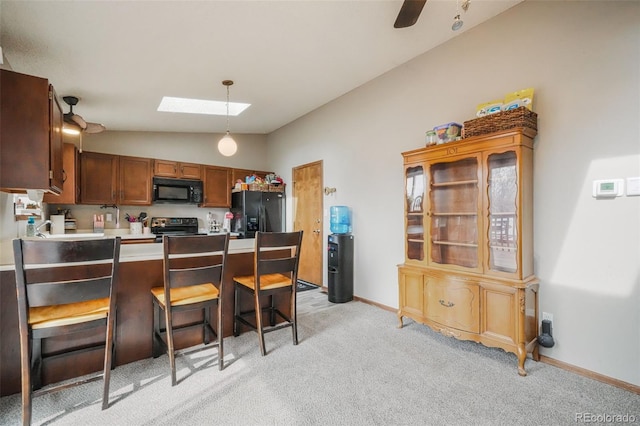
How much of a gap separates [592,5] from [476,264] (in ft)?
6.97

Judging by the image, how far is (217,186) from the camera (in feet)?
18.0

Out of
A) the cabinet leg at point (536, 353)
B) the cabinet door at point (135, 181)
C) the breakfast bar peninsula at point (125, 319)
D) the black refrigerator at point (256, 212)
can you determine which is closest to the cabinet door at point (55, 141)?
the breakfast bar peninsula at point (125, 319)

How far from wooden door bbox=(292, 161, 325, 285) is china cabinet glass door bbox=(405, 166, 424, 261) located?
71.3 inches

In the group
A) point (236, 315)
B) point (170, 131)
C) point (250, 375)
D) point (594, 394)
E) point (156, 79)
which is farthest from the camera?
point (170, 131)

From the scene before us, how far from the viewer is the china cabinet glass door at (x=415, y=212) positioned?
3.01 m

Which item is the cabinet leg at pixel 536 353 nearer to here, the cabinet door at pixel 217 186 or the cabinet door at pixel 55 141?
the cabinet door at pixel 55 141

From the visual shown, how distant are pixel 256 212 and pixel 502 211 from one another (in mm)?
3896

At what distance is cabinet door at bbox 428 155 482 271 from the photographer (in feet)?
8.93

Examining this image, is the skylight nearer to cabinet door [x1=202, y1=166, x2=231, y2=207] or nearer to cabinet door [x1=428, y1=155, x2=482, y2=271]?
cabinet door [x1=202, y1=166, x2=231, y2=207]

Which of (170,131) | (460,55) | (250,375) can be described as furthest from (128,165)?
(460,55)

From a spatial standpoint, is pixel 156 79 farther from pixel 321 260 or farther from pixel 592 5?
pixel 592 5

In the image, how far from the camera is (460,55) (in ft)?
9.63

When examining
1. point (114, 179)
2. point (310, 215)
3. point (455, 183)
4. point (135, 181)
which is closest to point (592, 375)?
point (455, 183)

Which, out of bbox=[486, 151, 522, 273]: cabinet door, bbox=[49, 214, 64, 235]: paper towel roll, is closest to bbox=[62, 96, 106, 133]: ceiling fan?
bbox=[49, 214, 64, 235]: paper towel roll
